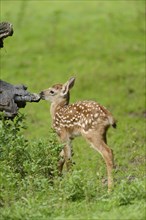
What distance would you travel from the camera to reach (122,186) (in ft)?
24.1

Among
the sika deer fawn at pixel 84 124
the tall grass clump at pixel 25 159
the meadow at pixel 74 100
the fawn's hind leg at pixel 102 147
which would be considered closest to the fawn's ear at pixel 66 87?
the sika deer fawn at pixel 84 124

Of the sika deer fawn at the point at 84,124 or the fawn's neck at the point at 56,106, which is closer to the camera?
the sika deer fawn at the point at 84,124

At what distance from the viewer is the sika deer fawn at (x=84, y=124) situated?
976 centimetres

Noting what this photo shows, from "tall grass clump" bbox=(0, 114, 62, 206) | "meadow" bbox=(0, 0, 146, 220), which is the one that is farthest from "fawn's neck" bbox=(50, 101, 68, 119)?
"tall grass clump" bbox=(0, 114, 62, 206)

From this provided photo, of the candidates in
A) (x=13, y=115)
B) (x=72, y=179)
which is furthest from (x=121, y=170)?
(x=72, y=179)

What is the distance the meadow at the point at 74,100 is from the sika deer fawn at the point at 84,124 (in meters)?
0.29

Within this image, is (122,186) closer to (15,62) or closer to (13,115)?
(13,115)

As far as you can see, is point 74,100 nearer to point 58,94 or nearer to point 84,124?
point 58,94

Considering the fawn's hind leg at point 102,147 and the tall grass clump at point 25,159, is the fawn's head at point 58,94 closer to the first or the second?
the fawn's hind leg at point 102,147

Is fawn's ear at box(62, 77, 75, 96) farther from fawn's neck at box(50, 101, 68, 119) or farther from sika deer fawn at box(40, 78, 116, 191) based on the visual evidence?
fawn's neck at box(50, 101, 68, 119)

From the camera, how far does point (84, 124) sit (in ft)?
32.7

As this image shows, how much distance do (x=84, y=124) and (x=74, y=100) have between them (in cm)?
695

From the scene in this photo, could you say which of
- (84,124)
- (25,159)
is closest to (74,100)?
(84,124)

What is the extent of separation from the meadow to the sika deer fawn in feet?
0.95
